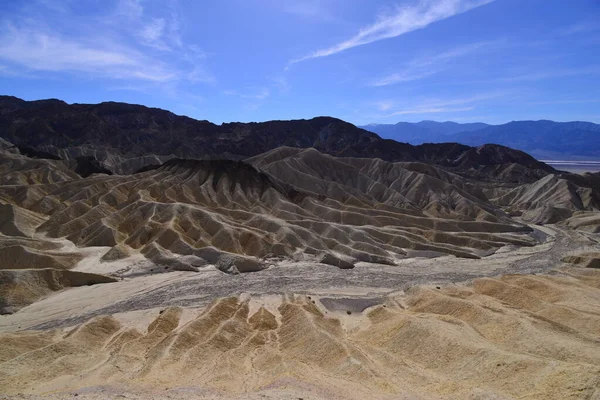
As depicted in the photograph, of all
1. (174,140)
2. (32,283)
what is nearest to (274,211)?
(32,283)

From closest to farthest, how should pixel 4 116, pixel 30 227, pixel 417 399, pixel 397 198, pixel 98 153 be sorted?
1. pixel 417 399
2. pixel 30 227
3. pixel 397 198
4. pixel 98 153
5. pixel 4 116

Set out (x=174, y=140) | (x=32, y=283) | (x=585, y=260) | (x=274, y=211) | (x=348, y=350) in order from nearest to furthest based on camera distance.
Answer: (x=348, y=350) → (x=32, y=283) → (x=585, y=260) → (x=274, y=211) → (x=174, y=140)

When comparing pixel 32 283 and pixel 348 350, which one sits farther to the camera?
pixel 32 283

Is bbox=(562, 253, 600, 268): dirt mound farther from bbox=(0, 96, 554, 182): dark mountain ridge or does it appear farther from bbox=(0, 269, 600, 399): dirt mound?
bbox=(0, 96, 554, 182): dark mountain ridge

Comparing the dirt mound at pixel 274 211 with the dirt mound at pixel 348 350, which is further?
the dirt mound at pixel 274 211

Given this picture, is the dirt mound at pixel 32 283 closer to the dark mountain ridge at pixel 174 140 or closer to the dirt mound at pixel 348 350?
the dirt mound at pixel 348 350

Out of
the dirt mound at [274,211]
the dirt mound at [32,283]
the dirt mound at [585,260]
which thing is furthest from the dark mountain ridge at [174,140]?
the dirt mound at [585,260]

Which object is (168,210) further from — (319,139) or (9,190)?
(319,139)

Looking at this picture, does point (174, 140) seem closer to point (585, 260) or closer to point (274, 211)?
point (274, 211)

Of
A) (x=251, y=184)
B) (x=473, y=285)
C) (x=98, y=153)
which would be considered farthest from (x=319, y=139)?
(x=473, y=285)

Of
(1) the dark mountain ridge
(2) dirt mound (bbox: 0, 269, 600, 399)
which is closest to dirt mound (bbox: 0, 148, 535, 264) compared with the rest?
(2) dirt mound (bbox: 0, 269, 600, 399)

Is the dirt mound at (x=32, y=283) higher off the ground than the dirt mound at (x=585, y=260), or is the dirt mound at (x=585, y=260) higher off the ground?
the dirt mound at (x=32, y=283)
